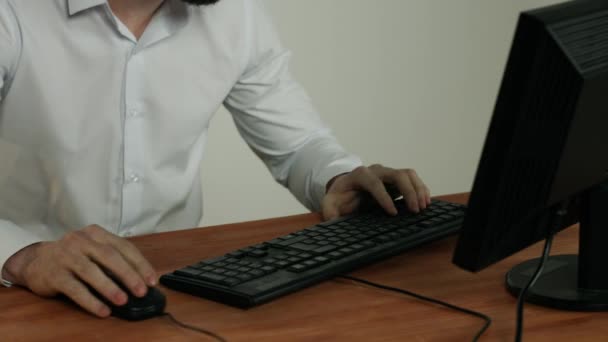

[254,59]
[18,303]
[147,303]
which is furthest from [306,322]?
[254,59]

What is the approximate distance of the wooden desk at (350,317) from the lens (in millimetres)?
890

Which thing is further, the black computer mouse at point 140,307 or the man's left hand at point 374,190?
the man's left hand at point 374,190

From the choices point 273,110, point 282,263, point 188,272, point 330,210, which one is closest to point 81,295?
point 188,272

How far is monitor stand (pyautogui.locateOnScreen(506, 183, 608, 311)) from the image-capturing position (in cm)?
95

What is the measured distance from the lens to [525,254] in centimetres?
115

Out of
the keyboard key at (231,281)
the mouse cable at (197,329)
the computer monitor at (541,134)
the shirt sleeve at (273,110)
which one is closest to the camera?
the computer monitor at (541,134)

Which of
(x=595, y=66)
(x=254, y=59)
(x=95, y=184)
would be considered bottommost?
(x=95, y=184)

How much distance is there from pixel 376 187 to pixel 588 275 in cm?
40

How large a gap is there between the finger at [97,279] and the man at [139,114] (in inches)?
18.4

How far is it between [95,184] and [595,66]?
1.02m

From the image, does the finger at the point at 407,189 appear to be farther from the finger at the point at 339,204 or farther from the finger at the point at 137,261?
the finger at the point at 137,261

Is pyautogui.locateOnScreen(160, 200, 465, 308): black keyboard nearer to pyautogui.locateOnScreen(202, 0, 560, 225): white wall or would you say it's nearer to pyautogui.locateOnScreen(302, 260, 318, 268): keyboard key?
pyautogui.locateOnScreen(302, 260, 318, 268): keyboard key

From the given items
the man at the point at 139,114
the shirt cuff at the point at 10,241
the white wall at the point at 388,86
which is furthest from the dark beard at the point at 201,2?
the white wall at the point at 388,86

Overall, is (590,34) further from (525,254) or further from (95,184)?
(95,184)
